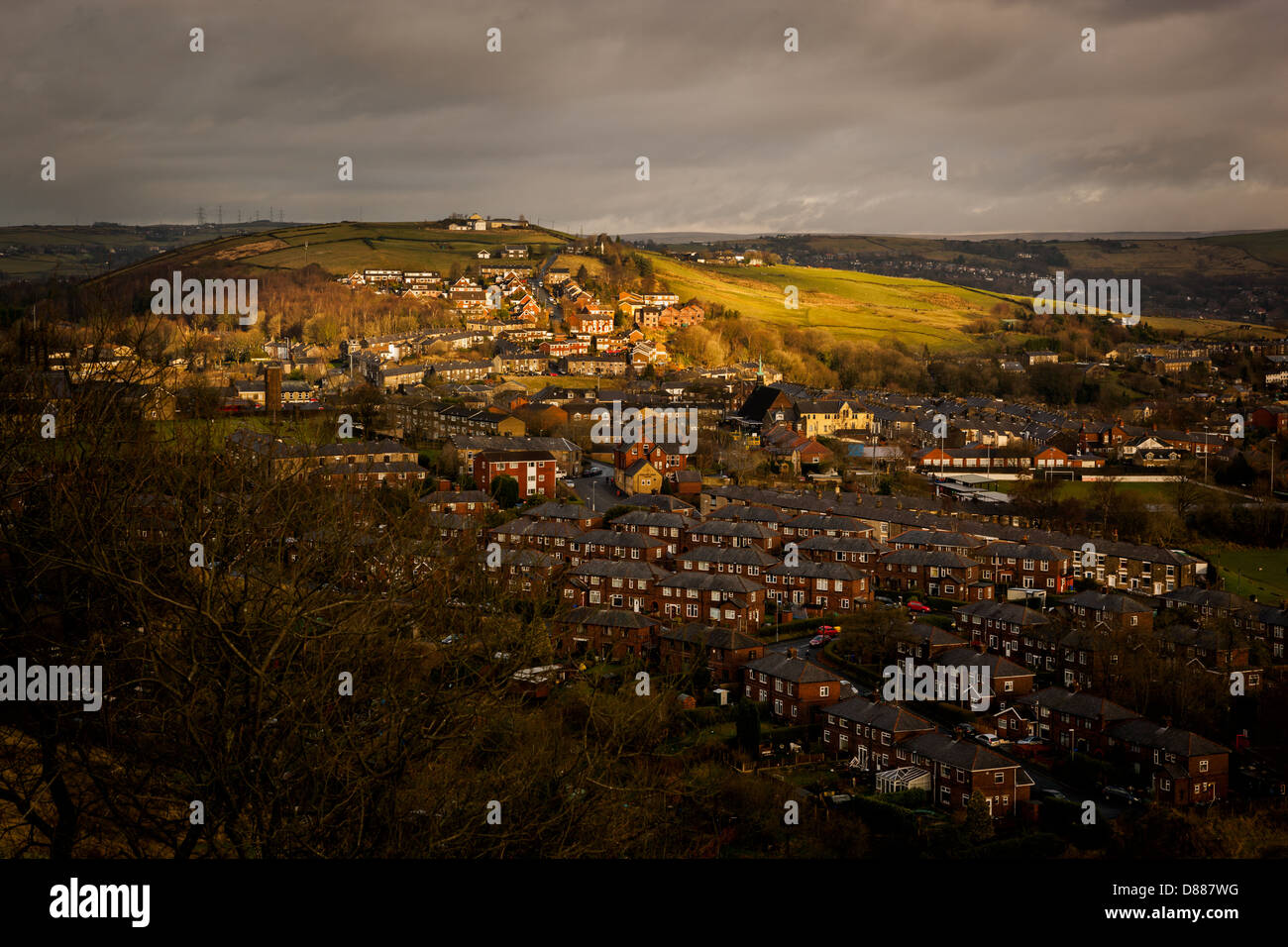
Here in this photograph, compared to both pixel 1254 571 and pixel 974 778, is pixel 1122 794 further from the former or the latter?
pixel 1254 571

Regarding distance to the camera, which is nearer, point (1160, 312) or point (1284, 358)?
point (1284, 358)

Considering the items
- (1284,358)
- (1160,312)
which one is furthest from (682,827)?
(1160,312)

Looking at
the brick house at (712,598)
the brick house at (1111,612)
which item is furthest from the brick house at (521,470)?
the brick house at (1111,612)

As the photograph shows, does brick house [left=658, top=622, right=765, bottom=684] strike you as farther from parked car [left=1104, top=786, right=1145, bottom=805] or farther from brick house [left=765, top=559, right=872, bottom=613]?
parked car [left=1104, top=786, right=1145, bottom=805]

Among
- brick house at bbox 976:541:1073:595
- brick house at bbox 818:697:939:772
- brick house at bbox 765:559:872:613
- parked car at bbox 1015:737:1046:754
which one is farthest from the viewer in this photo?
brick house at bbox 976:541:1073:595

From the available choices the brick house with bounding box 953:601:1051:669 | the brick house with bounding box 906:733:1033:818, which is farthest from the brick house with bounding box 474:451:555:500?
the brick house with bounding box 906:733:1033:818

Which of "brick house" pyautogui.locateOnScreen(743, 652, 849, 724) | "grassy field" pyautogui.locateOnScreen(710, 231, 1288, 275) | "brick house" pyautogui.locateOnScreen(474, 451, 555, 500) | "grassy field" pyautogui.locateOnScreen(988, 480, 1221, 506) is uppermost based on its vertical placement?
"grassy field" pyautogui.locateOnScreen(710, 231, 1288, 275)

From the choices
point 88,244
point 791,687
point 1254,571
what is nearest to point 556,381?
point 1254,571

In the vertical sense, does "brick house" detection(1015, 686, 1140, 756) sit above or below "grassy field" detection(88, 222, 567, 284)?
below

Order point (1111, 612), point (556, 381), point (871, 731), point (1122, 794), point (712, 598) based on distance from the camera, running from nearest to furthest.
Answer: point (1122, 794), point (871, 731), point (1111, 612), point (712, 598), point (556, 381)
